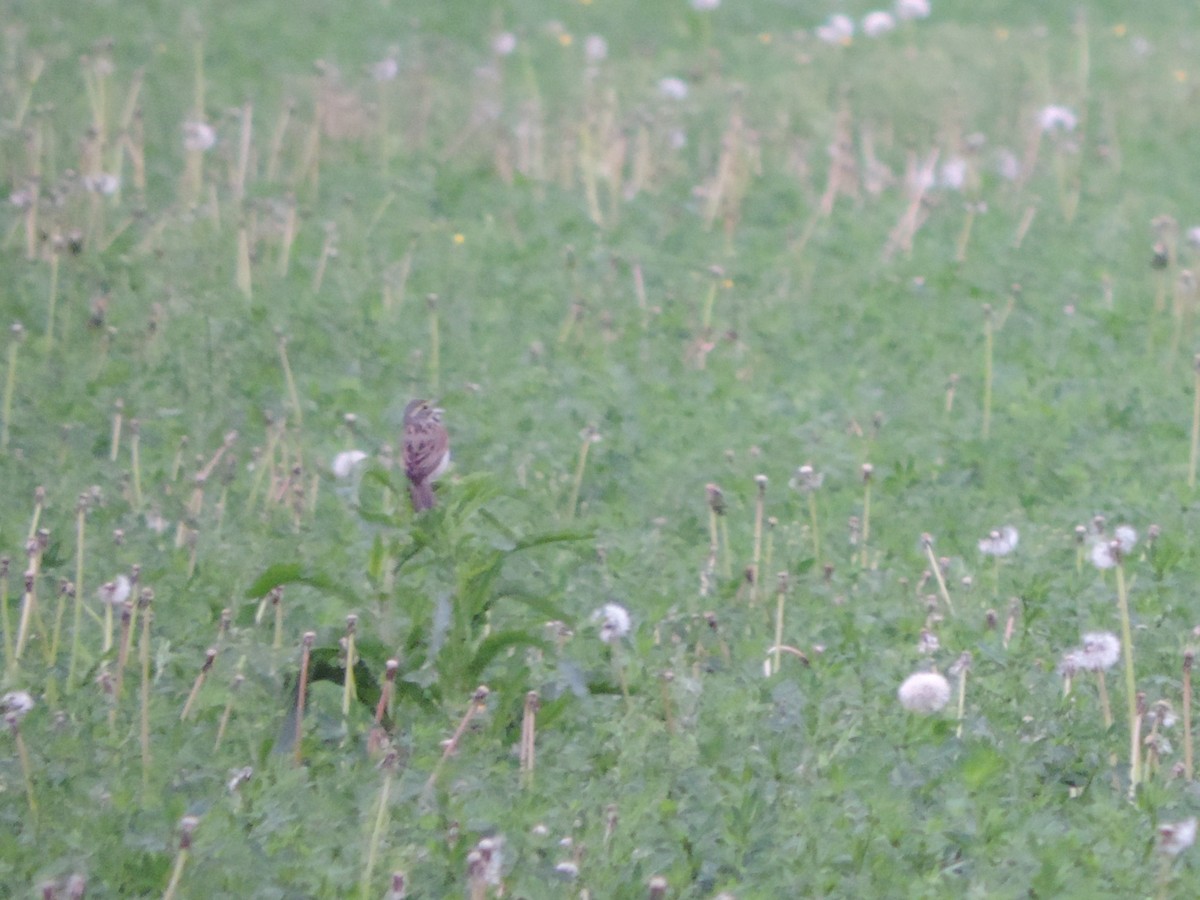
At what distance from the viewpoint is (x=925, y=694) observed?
3.82 meters

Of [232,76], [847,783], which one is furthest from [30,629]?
[232,76]

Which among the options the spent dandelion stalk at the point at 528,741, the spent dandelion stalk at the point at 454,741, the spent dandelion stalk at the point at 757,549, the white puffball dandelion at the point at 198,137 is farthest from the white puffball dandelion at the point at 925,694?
the white puffball dandelion at the point at 198,137

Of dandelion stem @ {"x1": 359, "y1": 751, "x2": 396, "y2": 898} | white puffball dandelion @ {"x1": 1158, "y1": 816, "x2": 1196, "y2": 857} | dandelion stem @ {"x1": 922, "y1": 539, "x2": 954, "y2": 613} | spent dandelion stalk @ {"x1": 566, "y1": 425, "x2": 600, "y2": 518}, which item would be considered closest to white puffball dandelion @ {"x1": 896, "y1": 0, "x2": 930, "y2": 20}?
spent dandelion stalk @ {"x1": 566, "y1": 425, "x2": 600, "y2": 518}

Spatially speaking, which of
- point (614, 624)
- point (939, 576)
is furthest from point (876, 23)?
point (614, 624)

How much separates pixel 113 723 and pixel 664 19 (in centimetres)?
953

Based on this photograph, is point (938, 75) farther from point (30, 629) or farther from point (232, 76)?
point (30, 629)

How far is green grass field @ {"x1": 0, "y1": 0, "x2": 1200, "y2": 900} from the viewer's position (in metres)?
3.40

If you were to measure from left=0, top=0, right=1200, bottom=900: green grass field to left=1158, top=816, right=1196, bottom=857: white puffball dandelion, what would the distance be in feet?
0.21

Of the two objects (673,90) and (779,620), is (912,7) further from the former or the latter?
(779,620)

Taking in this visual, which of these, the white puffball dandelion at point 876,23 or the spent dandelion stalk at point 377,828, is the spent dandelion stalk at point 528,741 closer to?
the spent dandelion stalk at point 377,828

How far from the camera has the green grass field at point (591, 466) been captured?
11.2 ft

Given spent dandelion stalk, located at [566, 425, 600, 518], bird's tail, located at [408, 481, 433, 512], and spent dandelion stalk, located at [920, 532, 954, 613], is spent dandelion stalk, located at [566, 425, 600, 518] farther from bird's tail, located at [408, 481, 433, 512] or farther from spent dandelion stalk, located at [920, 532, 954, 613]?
bird's tail, located at [408, 481, 433, 512]

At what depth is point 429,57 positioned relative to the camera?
10805 mm

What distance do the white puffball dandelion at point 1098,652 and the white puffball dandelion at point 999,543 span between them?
673 millimetres
